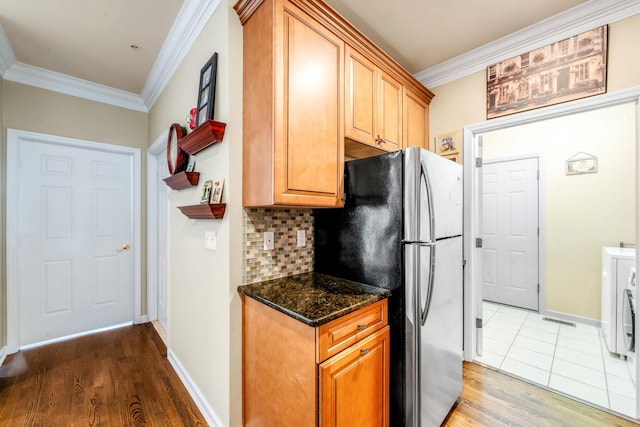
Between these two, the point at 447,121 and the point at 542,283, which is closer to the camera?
the point at 447,121

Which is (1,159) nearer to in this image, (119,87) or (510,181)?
(119,87)

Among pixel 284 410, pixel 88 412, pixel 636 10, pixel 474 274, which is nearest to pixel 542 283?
pixel 474 274

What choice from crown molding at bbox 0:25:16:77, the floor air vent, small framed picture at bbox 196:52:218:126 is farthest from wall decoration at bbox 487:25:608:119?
crown molding at bbox 0:25:16:77

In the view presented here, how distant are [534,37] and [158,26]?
2.82 m

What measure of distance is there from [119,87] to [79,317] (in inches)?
97.9

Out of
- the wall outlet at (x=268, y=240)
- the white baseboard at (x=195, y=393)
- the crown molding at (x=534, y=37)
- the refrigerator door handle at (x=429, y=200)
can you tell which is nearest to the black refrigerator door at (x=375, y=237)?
the refrigerator door handle at (x=429, y=200)

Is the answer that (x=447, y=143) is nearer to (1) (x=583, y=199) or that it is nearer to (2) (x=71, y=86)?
(1) (x=583, y=199)

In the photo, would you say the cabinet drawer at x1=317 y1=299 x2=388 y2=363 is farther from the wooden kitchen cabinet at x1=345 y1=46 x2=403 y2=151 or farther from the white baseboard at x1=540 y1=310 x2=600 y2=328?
the white baseboard at x1=540 y1=310 x2=600 y2=328

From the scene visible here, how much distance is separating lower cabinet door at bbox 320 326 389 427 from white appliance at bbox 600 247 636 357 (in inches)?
97.0

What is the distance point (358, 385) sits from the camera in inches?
49.0

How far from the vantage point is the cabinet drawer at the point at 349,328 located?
1.11m

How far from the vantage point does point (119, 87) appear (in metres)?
2.82

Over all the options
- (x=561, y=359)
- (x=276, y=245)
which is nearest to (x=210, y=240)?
(x=276, y=245)

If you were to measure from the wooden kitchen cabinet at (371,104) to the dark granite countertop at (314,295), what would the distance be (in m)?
0.93
